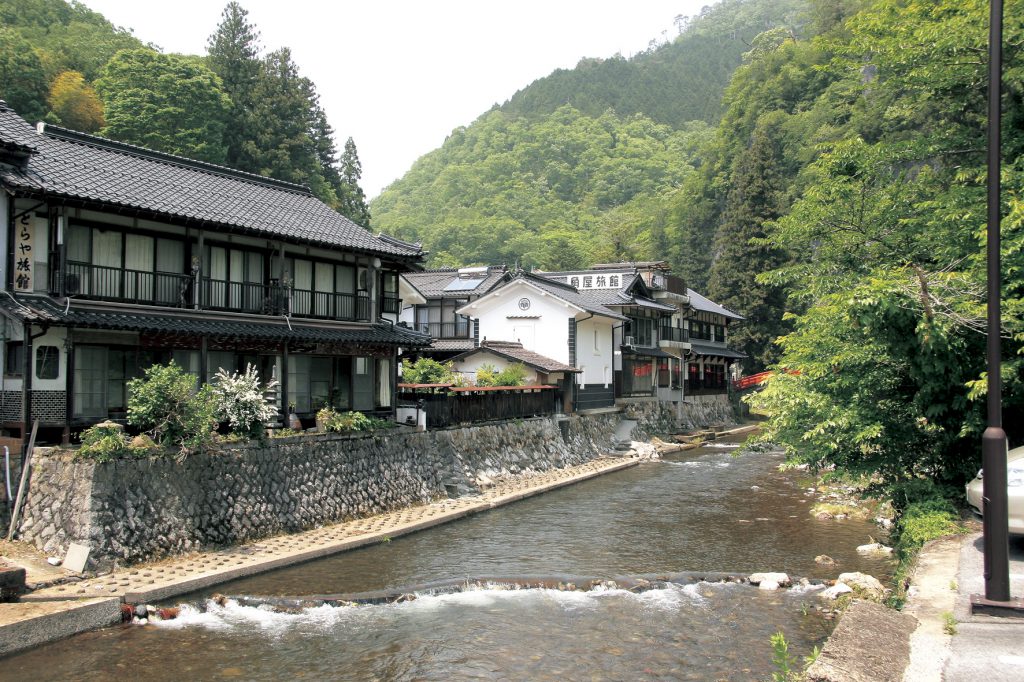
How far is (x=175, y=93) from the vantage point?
52.2 metres

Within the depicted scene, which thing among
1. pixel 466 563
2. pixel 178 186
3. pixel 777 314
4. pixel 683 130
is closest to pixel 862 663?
pixel 466 563

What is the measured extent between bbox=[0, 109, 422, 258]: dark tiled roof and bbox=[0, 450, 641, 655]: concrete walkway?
8.68 m

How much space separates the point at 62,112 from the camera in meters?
51.4

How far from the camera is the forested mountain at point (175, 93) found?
50.9 m

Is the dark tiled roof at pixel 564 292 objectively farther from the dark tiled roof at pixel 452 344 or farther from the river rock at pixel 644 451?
the river rock at pixel 644 451

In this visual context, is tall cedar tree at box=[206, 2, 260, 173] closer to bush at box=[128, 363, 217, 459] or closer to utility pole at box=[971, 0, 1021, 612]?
bush at box=[128, 363, 217, 459]

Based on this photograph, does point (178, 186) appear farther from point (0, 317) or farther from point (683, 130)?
point (683, 130)

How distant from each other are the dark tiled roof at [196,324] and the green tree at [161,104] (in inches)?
1333

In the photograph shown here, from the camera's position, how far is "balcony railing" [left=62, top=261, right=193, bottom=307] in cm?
1830

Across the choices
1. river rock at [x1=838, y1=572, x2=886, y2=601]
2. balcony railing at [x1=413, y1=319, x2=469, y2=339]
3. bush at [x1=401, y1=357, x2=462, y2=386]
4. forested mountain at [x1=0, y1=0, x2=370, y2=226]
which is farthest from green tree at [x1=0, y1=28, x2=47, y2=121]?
river rock at [x1=838, y1=572, x2=886, y2=601]

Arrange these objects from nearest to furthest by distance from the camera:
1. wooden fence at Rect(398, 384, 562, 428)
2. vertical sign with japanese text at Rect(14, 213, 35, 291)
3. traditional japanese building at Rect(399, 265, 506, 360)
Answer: vertical sign with japanese text at Rect(14, 213, 35, 291) → wooden fence at Rect(398, 384, 562, 428) → traditional japanese building at Rect(399, 265, 506, 360)

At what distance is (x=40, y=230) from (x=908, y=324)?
63.6ft

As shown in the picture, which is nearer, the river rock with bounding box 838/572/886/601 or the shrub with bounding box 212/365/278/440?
the river rock with bounding box 838/572/886/601

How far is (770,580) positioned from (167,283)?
17313 millimetres
